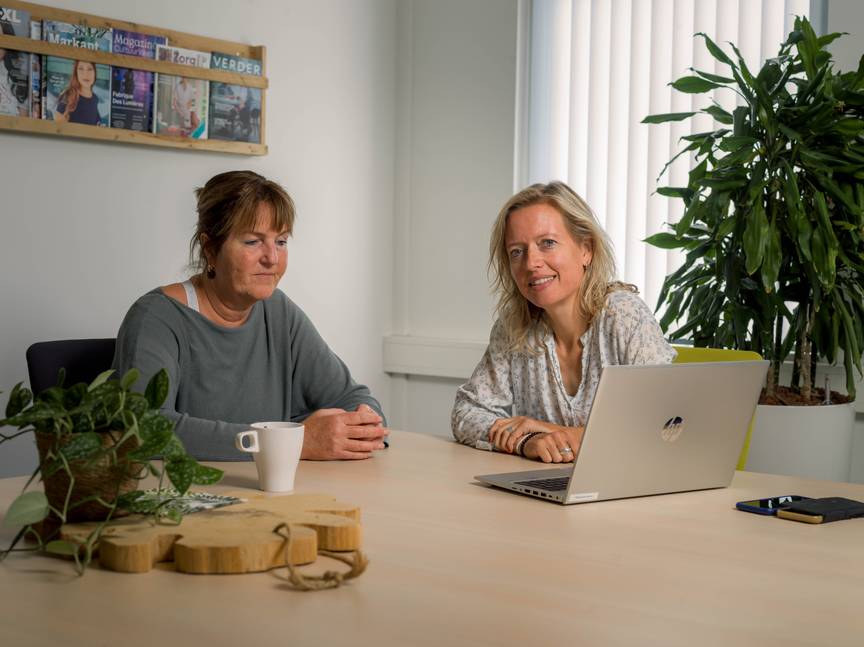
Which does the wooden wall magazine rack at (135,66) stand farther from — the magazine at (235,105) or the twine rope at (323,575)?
the twine rope at (323,575)

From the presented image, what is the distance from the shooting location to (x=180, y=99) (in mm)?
3705

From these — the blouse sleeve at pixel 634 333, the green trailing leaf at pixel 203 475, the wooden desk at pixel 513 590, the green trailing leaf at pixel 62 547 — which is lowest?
the wooden desk at pixel 513 590

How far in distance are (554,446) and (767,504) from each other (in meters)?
0.51

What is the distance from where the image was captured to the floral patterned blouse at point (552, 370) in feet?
7.72

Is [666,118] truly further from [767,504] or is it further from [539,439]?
[767,504]

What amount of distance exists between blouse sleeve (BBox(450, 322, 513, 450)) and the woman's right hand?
18cm

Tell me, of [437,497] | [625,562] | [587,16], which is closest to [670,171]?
[587,16]

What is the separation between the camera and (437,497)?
1701 millimetres

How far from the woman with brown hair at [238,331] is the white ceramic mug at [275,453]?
1.51ft

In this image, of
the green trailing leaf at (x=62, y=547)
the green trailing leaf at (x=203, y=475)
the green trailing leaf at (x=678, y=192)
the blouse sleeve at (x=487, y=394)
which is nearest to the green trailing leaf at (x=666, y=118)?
the green trailing leaf at (x=678, y=192)

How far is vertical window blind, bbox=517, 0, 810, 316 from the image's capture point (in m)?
3.79

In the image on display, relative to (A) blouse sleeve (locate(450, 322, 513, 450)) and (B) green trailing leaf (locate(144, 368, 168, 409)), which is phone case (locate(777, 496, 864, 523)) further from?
(B) green trailing leaf (locate(144, 368, 168, 409))

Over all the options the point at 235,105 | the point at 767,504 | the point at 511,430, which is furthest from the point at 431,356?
the point at 767,504

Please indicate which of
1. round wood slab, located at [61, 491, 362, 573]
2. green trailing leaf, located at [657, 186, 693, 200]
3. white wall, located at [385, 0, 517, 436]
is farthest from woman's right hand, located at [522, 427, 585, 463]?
white wall, located at [385, 0, 517, 436]
